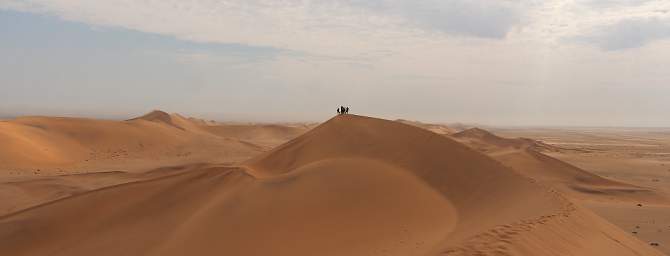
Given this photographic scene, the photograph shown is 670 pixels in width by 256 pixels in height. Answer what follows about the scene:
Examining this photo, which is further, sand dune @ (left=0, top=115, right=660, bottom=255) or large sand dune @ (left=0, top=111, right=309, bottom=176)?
large sand dune @ (left=0, top=111, right=309, bottom=176)

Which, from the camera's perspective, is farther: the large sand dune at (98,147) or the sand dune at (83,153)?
the large sand dune at (98,147)

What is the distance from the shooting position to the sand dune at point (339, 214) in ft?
27.7

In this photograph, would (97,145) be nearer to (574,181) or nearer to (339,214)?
(339,214)

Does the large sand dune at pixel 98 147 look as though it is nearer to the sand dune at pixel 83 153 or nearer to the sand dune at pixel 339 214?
the sand dune at pixel 83 153

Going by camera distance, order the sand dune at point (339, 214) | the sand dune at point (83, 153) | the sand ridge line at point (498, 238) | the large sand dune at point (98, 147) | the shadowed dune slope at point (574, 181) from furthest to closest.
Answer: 1. the large sand dune at point (98, 147)
2. the shadowed dune slope at point (574, 181)
3. the sand dune at point (83, 153)
4. the sand dune at point (339, 214)
5. the sand ridge line at point (498, 238)

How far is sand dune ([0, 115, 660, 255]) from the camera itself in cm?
843

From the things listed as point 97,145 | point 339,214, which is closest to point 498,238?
point 339,214

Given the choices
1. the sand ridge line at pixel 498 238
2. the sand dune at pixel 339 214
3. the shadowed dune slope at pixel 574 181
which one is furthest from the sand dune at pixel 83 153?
the shadowed dune slope at pixel 574 181

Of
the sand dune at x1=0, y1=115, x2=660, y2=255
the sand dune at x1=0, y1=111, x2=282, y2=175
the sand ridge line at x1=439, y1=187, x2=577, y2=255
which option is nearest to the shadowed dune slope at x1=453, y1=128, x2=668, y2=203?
the sand dune at x1=0, y1=115, x2=660, y2=255

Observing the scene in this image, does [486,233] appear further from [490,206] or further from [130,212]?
[130,212]

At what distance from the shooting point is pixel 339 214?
998 centimetres

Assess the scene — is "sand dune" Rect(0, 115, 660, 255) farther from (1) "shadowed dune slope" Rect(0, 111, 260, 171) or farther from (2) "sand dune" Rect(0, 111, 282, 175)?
(1) "shadowed dune slope" Rect(0, 111, 260, 171)

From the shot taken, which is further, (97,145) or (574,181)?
(97,145)

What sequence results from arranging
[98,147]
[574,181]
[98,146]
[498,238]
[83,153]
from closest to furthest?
[498,238], [574,181], [83,153], [98,147], [98,146]
